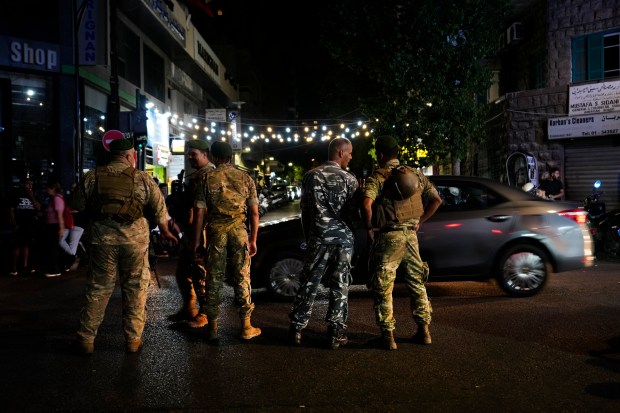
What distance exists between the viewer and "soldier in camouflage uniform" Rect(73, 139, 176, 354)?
4707mm

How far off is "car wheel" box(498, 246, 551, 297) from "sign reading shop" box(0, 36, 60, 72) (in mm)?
14158

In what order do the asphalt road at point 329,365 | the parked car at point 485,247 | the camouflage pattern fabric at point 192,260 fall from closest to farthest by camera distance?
the asphalt road at point 329,365 < the camouflage pattern fabric at point 192,260 < the parked car at point 485,247

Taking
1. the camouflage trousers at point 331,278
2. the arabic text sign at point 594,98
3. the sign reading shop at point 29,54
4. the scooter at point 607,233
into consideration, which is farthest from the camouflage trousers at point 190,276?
the arabic text sign at point 594,98

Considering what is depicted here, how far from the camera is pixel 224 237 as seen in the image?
5094 mm

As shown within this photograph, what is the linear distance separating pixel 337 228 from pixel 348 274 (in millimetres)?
425

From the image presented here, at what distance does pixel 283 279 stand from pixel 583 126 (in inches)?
512

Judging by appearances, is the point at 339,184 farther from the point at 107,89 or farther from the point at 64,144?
the point at 107,89

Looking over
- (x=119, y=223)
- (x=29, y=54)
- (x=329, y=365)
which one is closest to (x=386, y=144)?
(x=329, y=365)

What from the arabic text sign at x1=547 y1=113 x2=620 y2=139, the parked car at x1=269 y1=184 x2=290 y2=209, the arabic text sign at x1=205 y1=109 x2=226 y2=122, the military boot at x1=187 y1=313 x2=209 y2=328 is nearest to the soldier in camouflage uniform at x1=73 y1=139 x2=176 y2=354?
the military boot at x1=187 y1=313 x2=209 y2=328

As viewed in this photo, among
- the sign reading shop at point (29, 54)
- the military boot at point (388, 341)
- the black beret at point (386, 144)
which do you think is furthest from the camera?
the sign reading shop at point (29, 54)

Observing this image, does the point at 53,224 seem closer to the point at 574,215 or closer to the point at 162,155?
the point at 574,215

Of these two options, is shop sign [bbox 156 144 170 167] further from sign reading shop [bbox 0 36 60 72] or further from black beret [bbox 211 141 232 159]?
black beret [bbox 211 141 232 159]

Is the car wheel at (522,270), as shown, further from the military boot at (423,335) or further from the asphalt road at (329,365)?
the military boot at (423,335)

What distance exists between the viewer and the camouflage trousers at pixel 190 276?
18.6 feet
